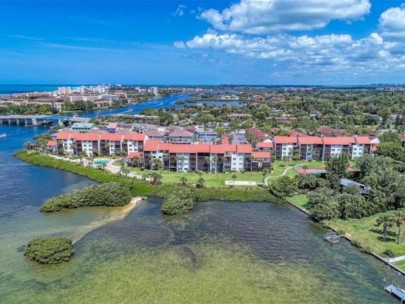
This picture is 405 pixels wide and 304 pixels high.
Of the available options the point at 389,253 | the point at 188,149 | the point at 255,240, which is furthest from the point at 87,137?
the point at 389,253

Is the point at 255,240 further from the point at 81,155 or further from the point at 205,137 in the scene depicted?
the point at 205,137

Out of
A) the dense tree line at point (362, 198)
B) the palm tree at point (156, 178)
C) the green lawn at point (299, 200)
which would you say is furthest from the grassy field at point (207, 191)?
the dense tree line at point (362, 198)

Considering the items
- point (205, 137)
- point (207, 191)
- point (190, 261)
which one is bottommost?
point (190, 261)

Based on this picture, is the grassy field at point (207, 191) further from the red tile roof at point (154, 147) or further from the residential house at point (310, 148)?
the residential house at point (310, 148)

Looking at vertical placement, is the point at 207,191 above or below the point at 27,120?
A: below

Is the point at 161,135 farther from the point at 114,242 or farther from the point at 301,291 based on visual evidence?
the point at 301,291

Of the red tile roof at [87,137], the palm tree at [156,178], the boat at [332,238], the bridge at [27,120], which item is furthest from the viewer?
the bridge at [27,120]

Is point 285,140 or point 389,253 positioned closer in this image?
point 389,253
